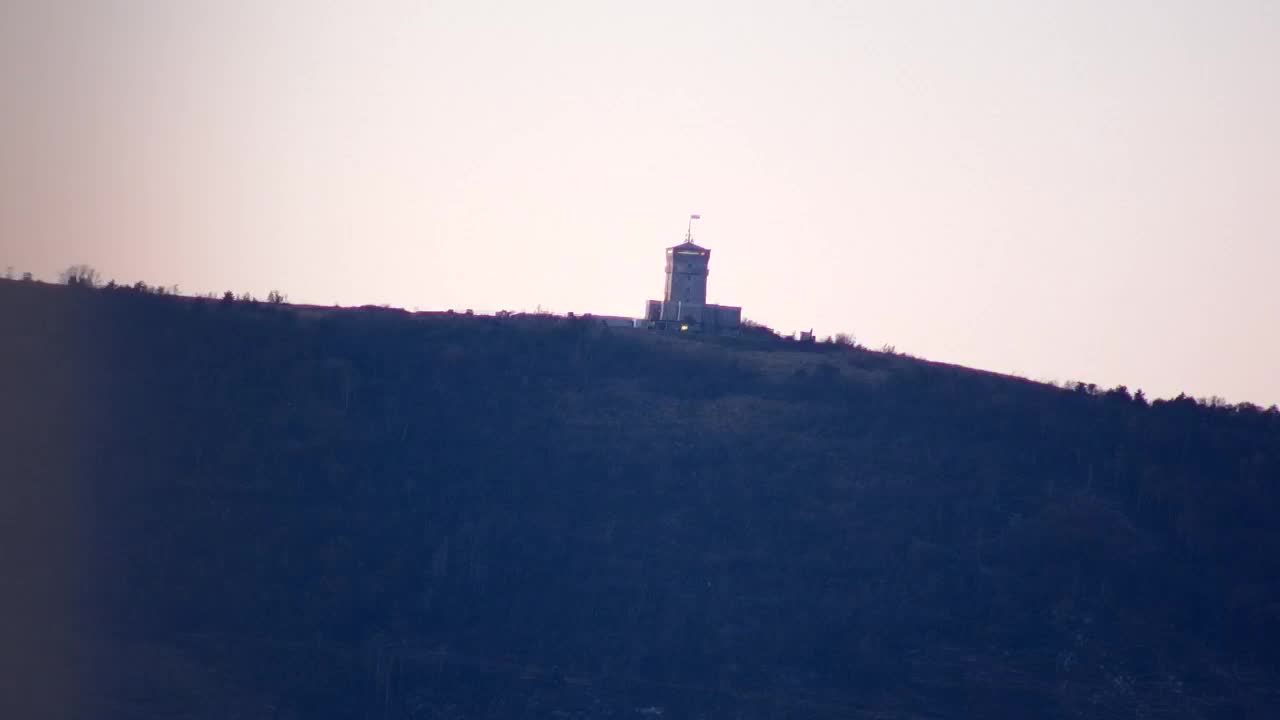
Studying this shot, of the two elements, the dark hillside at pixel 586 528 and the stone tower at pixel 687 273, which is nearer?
the dark hillside at pixel 586 528

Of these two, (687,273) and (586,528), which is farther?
(687,273)

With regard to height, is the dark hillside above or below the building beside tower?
below

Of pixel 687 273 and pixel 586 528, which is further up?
pixel 687 273

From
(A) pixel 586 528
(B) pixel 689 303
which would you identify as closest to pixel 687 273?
(B) pixel 689 303

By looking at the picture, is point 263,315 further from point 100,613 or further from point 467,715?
point 467,715

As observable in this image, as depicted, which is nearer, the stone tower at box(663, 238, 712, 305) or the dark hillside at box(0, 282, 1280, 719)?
the dark hillside at box(0, 282, 1280, 719)

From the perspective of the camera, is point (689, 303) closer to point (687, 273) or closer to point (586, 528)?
point (687, 273)
